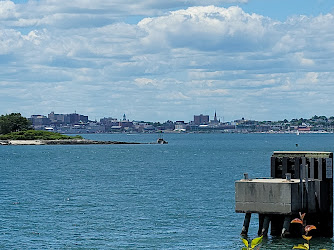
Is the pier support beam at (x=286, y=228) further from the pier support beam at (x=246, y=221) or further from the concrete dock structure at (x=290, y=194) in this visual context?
the pier support beam at (x=246, y=221)

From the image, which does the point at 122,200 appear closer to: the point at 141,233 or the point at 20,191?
the point at 20,191

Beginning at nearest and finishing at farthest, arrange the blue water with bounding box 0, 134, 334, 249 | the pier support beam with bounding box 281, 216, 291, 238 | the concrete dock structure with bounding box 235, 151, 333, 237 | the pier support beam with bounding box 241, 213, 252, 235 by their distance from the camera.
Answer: the concrete dock structure with bounding box 235, 151, 333, 237, the pier support beam with bounding box 281, 216, 291, 238, the pier support beam with bounding box 241, 213, 252, 235, the blue water with bounding box 0, 134, 334, 249

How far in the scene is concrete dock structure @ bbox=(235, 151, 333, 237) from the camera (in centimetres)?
3381

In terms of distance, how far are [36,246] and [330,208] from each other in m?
15.6

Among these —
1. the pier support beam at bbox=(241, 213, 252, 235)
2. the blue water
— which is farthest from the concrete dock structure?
the blue water

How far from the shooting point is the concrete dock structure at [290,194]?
33812 mm

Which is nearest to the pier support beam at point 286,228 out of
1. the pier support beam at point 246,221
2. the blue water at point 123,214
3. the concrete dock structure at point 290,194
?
the concrete dock structure at point 290,194

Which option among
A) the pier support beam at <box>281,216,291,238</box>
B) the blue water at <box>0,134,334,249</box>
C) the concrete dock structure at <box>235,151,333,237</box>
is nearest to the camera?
the concrete dock structure at <box>235,151,333,237</box>

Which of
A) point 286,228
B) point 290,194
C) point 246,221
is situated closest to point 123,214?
point 246,221

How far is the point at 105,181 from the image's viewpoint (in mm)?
86312

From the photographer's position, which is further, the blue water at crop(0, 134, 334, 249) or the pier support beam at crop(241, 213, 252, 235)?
the blue water at crop(0, 134, 334, 249)

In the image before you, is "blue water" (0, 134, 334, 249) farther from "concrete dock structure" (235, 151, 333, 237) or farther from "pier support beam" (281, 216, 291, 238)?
"concrete dock structure" (235, 151, 333, 237)

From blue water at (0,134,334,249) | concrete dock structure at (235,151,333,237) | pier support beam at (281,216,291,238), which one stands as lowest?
blue water at (0,134,334,249)

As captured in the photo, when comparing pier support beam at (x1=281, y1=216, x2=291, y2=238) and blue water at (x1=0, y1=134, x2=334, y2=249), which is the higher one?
pier support beam at (x1=281, y1=216, x2=291, y2=238)
